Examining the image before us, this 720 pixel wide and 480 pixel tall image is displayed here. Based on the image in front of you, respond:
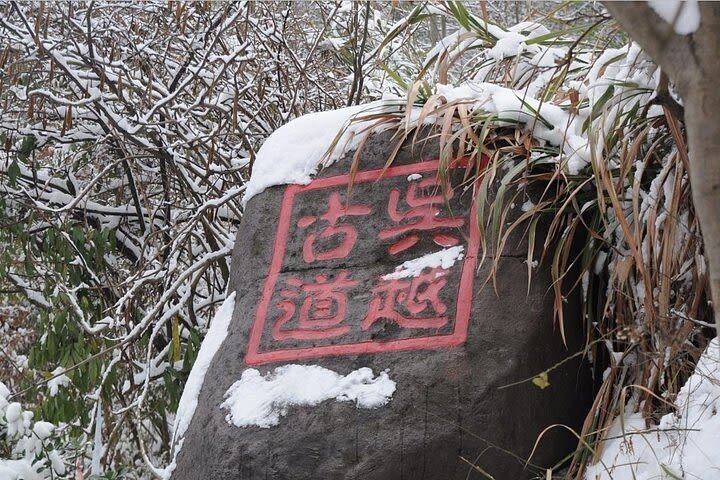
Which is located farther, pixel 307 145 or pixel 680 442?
pixel 307 145

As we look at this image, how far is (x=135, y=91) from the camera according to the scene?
15.2ft

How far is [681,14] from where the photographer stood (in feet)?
3.96

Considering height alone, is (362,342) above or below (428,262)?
below

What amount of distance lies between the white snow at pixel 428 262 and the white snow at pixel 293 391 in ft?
1.03

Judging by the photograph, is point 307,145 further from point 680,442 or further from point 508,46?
point 680,442

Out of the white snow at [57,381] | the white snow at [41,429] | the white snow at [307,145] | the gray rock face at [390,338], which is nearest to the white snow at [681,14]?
the gray rock face at [390,338]

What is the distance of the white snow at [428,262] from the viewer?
272 centimetres

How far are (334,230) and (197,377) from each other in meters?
0.64

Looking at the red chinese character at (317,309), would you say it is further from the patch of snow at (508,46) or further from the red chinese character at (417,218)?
the patch of snow at (508,46)

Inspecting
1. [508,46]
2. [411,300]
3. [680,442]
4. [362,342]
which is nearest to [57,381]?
[362,342]

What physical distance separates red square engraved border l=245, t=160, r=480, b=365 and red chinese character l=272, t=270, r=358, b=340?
0.16 ft

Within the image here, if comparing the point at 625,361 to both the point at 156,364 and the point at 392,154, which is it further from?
the point at 156,364

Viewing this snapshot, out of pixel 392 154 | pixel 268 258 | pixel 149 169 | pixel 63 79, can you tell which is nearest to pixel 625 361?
pixel 392 154

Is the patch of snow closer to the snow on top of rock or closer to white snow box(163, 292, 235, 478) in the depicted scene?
the snow on top of rock
